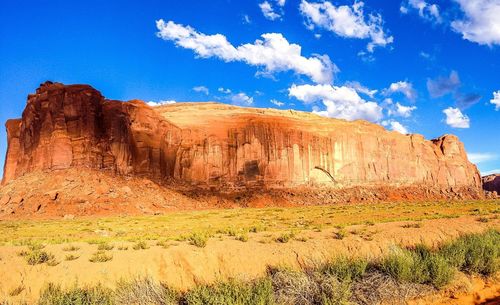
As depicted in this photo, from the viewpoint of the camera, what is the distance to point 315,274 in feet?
30.8

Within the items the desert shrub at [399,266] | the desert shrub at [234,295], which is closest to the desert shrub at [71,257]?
the desert shrub at [234,295]

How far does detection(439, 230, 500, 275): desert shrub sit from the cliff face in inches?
2127

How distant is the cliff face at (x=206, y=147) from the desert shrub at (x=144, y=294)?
170 feet

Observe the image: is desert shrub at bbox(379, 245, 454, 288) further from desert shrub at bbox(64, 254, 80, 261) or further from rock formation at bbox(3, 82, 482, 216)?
rock formation at bbox(3, 82, 482, 216)

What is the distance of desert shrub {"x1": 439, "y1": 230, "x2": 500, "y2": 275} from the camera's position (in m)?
10.8

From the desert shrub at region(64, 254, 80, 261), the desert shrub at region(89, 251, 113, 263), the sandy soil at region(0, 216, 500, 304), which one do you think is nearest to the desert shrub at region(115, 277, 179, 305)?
the sandy soil at region(0, 216, 500, 304)

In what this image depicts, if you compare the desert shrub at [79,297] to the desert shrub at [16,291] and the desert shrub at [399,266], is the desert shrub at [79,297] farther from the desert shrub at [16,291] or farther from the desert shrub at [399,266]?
the desert shrub at [399,266]

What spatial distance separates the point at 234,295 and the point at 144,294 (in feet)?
7.31

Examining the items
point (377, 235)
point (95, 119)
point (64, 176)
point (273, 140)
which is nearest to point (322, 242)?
point (377, 235)

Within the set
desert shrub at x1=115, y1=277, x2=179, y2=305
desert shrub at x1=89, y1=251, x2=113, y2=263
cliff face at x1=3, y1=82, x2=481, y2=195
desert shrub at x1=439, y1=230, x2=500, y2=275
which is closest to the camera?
desert shrub at x1=115, y1=277, x2=179, y2=305

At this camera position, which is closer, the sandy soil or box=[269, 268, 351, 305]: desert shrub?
box=[269, 268, 351, 305]: desert shrub

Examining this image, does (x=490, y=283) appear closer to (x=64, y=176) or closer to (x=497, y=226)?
(x=497, y=226)

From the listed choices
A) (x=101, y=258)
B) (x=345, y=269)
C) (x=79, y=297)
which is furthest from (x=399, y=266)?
(x=101, y=258)

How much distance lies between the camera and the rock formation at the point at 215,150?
194ft
